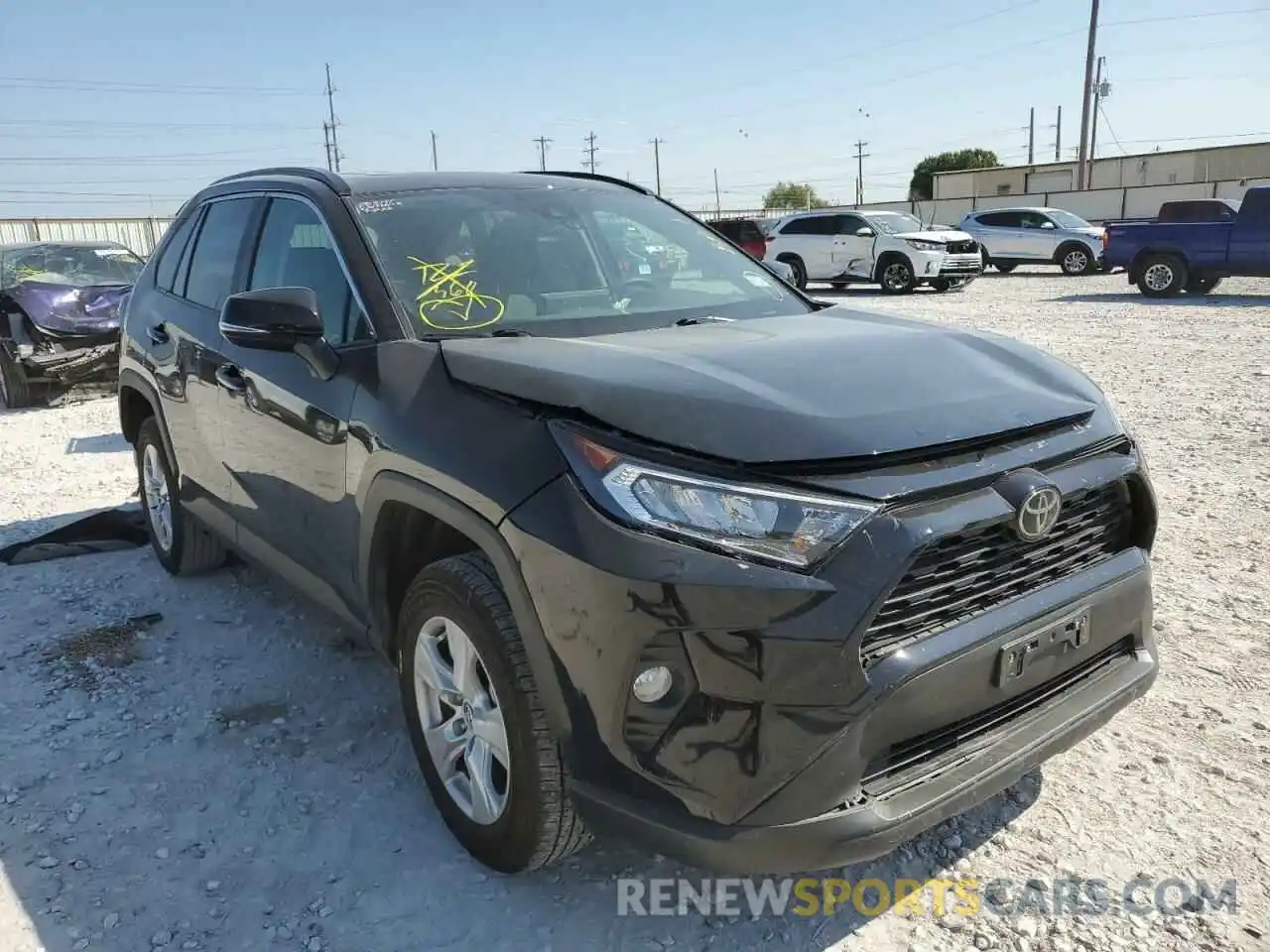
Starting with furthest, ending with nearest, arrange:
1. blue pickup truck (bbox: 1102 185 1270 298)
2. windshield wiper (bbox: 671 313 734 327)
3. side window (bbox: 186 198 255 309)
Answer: blue pickup truck (bbox: 1102 185 1270 298) → side window (bbox: 186 198 255 309) → windshield wiper (bbox: 671 313 734 327)

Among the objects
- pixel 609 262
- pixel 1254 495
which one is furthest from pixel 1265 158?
pixel 609 262

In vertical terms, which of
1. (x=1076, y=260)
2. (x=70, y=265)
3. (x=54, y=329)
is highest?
(x=70, y=265)

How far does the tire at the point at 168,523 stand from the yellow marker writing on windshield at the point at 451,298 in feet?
6.88

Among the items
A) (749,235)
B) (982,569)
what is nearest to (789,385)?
(982,569)

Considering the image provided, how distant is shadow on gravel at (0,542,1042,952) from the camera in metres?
2.45

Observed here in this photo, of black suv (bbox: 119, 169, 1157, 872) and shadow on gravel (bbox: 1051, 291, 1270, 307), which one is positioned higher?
black suv (bbox: 119, 169, 1157, 872)

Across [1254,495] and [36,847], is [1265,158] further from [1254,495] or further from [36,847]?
[36,847]

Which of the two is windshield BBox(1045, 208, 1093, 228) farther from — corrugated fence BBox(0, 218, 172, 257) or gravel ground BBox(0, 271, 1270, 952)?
corrugated fence BBox(0, 218, 172, 257)

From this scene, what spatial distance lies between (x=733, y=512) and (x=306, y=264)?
Result: 2.04 m

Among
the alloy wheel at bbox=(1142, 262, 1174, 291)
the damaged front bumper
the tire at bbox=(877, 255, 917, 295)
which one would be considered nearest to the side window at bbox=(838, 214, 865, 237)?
the tire at bbox=(877, 255, 917, 295)

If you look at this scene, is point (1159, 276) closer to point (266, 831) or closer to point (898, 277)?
point (898, 277)

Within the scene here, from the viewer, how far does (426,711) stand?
273 cm

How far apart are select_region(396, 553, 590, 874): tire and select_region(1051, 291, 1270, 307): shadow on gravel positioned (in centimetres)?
1613

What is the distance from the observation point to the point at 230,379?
3676 millimetres
